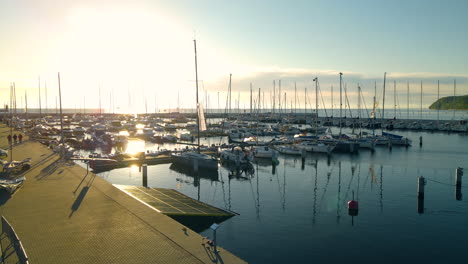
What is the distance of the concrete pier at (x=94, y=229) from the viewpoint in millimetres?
11414

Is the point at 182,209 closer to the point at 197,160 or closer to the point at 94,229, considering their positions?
the point at 94,229

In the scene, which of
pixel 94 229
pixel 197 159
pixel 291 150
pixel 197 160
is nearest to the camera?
pixel 94 229

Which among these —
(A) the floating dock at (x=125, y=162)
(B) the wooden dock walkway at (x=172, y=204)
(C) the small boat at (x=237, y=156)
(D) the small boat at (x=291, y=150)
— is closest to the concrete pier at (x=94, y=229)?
(B) the wooden dock walkway at (x=172, y=204)

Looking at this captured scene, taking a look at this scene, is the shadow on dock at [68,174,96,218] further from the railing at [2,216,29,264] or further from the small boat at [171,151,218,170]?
the small boat at [171,151,218,170]

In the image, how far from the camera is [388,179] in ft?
107

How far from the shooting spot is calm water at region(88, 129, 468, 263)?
54.3 feet

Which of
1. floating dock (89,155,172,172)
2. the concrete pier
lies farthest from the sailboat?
the concrete pier

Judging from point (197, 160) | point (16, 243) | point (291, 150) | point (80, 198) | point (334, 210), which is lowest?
point (334, 210)

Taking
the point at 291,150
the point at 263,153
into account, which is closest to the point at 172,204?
the point at 263,153

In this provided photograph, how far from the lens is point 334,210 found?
907 inches

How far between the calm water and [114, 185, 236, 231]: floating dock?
95 centimetres

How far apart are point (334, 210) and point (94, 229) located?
15450mm

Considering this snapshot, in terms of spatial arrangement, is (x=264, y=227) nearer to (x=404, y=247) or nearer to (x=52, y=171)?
(x=404, y=247)

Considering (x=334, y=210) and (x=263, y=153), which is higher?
(x=263, y=153)
